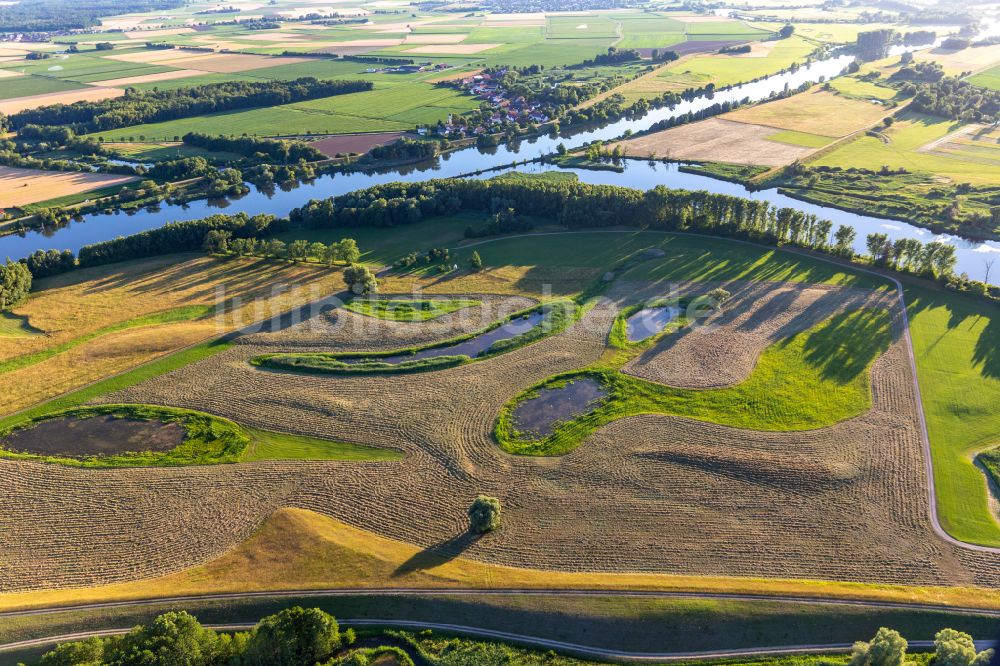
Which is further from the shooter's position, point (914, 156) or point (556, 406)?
point (914, 156)

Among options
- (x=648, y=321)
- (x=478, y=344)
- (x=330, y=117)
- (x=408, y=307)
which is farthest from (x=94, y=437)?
(x=330, y=117)

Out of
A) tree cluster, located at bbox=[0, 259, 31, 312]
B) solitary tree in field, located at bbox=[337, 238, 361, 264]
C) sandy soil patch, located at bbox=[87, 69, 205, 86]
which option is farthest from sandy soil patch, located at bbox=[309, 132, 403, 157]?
sandy soil patch, located at bbox=[87, 69, 205, 86]

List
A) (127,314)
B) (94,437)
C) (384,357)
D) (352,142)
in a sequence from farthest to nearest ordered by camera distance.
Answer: (352,142) → (127,314) → (384,357) → (94,437)

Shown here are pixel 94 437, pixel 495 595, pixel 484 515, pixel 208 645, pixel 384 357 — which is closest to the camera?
pixel 208 645

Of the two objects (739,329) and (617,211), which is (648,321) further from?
(617,211)

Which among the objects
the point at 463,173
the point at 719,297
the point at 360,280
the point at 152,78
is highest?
the point at 152,78

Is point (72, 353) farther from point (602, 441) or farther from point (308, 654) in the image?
point (602, 441)

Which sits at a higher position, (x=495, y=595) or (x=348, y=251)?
(x=348, y=251)
